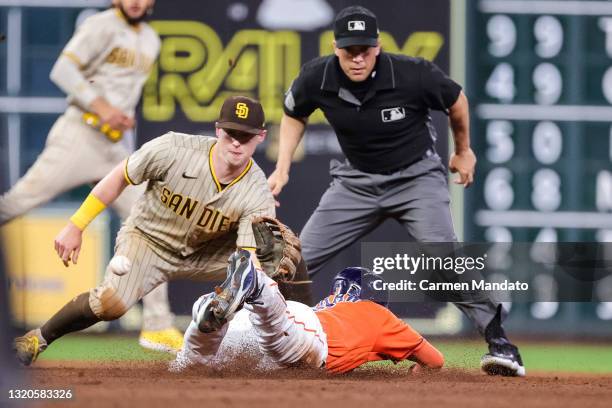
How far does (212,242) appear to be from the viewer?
20.7 ft

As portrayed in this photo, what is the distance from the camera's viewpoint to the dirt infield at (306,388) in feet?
15.5

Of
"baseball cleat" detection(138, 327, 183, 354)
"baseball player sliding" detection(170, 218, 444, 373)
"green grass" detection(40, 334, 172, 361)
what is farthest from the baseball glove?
"baseball cleat" detection(138, 327, 183, 354)

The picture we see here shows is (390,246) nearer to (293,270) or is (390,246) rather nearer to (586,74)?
(586,74)

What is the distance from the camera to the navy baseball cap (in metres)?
6.37

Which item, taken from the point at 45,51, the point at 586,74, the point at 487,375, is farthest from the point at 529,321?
the point at 45,51

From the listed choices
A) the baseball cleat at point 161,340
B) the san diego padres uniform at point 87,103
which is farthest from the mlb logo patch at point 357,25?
the baseball cleat at point 161,340

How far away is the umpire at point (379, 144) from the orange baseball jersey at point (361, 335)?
2.51 feet

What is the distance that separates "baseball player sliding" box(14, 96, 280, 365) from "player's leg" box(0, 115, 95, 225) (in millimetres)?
1843

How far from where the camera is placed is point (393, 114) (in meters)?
6.61

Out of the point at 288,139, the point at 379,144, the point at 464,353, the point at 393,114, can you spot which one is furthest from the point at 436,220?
the point at 464,353

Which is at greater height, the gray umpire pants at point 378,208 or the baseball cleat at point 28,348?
the gray umpire pants at point 378,208

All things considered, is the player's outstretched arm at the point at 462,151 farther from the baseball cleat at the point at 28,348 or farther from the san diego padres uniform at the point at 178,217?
the baseball cleat at the point at 28,348

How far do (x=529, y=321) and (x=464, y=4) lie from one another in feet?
8.20

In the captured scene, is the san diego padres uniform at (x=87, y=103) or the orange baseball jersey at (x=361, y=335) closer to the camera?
the orange baseball jersey at (x=361, y=335)
